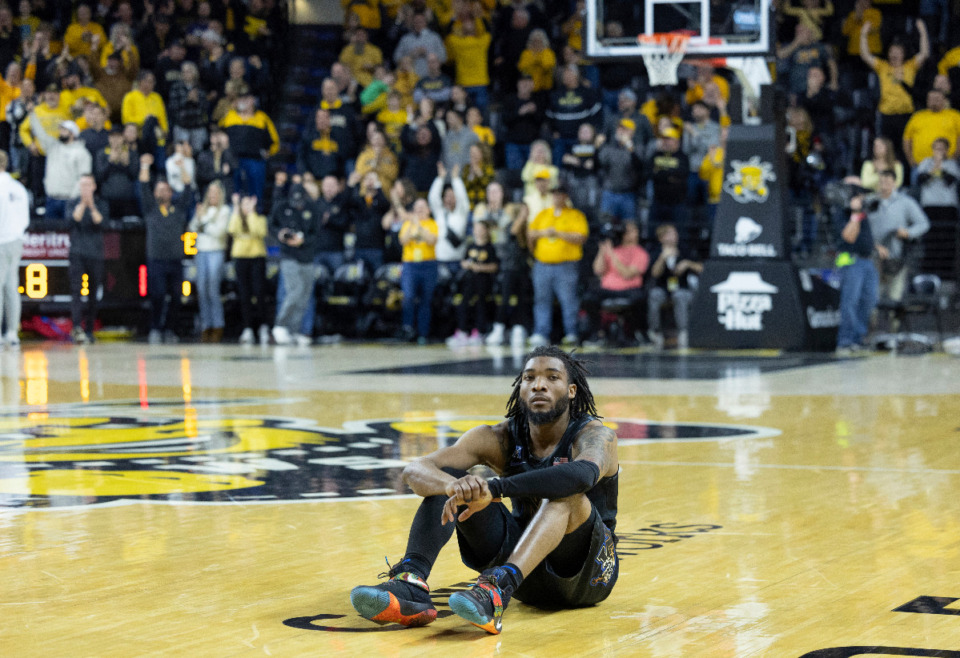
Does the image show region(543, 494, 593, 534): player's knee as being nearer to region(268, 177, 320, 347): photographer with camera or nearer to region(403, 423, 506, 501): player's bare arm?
region(403, 423, 506, 501): player's bare arm

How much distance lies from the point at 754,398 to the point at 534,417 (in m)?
7.59

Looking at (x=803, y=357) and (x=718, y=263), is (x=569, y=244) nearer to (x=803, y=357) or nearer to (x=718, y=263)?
Result: (x=718, y=263)

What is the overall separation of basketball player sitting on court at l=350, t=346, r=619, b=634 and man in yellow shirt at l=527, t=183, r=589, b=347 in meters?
13.6

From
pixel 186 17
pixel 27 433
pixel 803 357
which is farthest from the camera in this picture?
pixel 186 17

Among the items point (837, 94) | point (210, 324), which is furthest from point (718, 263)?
point (210, 324)

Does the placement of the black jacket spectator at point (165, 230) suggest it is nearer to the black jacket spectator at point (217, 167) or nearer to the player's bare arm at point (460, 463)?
the black jacket spectator at point (217, 167)

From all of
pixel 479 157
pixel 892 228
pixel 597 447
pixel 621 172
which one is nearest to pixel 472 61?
pixel 479 157

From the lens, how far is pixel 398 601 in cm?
439

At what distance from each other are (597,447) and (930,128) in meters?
15.5

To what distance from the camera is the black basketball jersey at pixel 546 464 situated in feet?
16.0

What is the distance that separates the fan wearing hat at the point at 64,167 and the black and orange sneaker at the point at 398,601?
17700mm

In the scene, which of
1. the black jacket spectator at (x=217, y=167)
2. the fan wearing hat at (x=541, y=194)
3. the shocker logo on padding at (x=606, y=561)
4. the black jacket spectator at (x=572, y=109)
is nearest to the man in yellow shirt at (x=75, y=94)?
the black jacket spectator at (x=217, y=167)

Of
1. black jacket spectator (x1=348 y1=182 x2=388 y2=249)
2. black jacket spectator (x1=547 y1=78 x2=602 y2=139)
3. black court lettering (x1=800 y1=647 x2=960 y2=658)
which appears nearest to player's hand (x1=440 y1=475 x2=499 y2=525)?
black court lettering (x1=800 y1=647 x2=960 y2=658)

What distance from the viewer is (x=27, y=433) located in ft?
31.9
